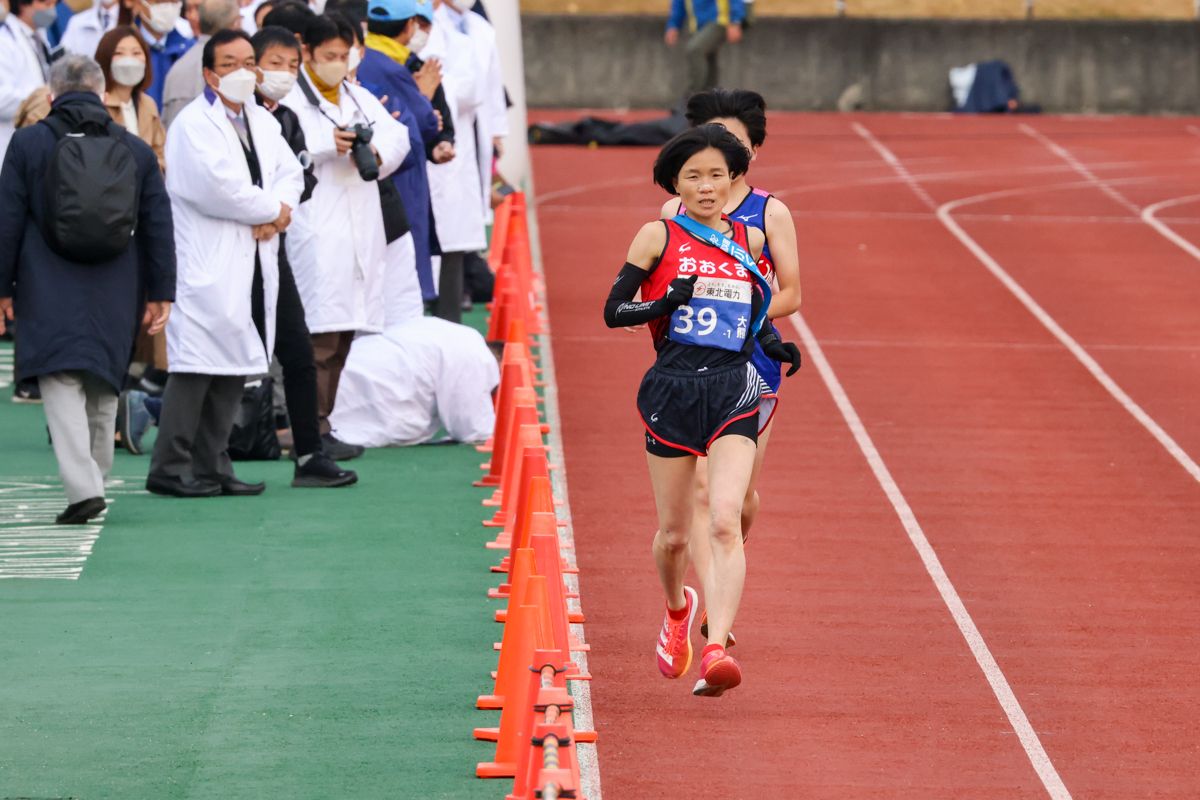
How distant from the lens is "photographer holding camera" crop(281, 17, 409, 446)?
12102mm

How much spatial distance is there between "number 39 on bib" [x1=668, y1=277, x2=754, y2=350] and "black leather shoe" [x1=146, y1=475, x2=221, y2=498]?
4190 millimetres

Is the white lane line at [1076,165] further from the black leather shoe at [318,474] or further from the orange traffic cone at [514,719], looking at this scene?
the orange traffic cone at [514,719]

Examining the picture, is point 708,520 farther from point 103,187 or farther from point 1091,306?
point 1091,306

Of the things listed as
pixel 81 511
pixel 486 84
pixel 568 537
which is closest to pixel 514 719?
pixel 568 537

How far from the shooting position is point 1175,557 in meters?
11.2

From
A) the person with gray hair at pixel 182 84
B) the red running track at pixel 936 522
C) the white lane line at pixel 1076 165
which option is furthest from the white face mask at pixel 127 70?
the white lane line at pixel 1076 165

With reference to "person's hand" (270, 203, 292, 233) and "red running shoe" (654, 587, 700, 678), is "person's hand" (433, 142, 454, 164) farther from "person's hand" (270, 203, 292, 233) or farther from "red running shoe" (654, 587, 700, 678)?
"red running shoe" (654, 587, 700, 678)

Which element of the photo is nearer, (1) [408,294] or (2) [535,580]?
(2) [535,580]

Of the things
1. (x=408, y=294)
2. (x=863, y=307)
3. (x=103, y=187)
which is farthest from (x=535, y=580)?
(x=863, y=307)

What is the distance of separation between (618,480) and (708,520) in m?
4.18

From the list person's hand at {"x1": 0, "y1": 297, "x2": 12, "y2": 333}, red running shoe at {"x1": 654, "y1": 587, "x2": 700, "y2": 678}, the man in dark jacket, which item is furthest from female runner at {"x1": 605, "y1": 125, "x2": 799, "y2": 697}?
person's hand at {"x1": 0, "y1": 297, "x2": 12, "y2": 333}

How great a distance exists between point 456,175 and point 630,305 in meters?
7.76

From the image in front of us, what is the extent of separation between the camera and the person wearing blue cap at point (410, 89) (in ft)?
44.2

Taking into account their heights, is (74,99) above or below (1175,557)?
above
